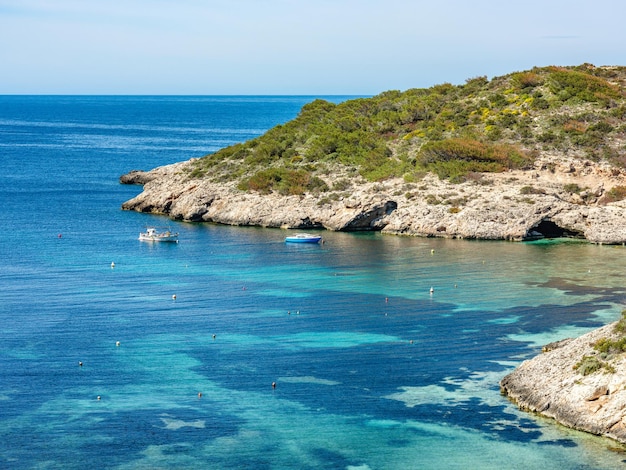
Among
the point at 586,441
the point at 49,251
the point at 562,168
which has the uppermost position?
the point at 562,168

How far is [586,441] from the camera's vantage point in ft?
118

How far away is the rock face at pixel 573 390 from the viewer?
119ft

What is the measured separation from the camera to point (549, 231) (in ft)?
278

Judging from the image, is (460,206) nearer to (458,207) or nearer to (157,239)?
(458,207)

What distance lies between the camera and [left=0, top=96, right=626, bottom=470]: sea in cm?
3619

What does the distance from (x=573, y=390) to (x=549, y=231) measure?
4864cm

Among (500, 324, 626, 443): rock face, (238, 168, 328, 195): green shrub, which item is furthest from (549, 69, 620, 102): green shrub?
(500, 324, 626, 443): rock face

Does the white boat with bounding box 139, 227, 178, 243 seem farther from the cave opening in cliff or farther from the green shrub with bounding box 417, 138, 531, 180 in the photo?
the cave opening in cliff

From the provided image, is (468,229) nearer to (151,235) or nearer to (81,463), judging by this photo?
(151,235)

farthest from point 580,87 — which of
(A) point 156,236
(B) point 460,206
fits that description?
(A) point 156,236

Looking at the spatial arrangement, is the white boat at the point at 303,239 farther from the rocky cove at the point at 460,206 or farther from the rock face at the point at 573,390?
the rock face at the point at 573,390

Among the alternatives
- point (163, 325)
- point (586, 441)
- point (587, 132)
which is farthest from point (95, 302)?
point (587, 132)

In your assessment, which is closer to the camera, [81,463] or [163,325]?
[81,463]

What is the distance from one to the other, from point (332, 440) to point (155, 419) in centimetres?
770
